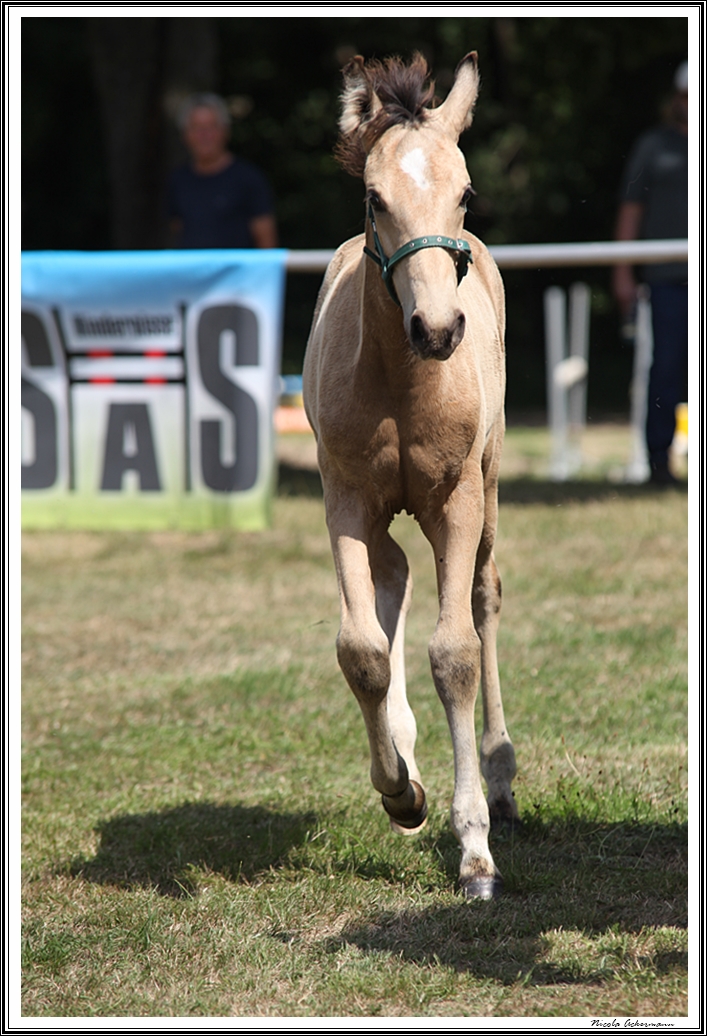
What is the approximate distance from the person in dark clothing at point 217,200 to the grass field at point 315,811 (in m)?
3.16

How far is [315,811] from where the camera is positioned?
399cm

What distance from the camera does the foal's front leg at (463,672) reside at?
326 cm

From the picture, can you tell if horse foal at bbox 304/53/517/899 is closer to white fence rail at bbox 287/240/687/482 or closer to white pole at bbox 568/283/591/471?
white fence rail at bbox 287/240/687/482

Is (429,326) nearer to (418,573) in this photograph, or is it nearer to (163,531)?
(418,573)

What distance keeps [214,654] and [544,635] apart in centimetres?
157

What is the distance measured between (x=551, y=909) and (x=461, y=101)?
2093mm

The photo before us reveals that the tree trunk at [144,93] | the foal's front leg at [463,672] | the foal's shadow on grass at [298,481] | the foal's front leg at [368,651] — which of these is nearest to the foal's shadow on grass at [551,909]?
the foal's front leg at [463,672]

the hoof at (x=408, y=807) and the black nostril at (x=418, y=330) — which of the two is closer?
the black nostril at (x=418, y=330)

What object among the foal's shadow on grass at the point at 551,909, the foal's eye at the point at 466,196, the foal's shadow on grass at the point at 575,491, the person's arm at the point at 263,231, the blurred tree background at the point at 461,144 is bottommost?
the foal's shadow on grass at the point at 551,909

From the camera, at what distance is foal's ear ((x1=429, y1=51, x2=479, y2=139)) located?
314 centimetres

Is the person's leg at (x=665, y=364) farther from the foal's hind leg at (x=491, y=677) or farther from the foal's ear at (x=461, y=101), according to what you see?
the foal's ear at (x=461, y=101)

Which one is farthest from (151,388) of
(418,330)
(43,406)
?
(418,330)

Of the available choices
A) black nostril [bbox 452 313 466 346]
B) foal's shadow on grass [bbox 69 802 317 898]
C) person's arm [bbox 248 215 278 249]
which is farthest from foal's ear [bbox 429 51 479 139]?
person's arm [bbox 248 215 278 249]

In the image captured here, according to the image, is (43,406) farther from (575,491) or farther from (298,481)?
(575,491)
